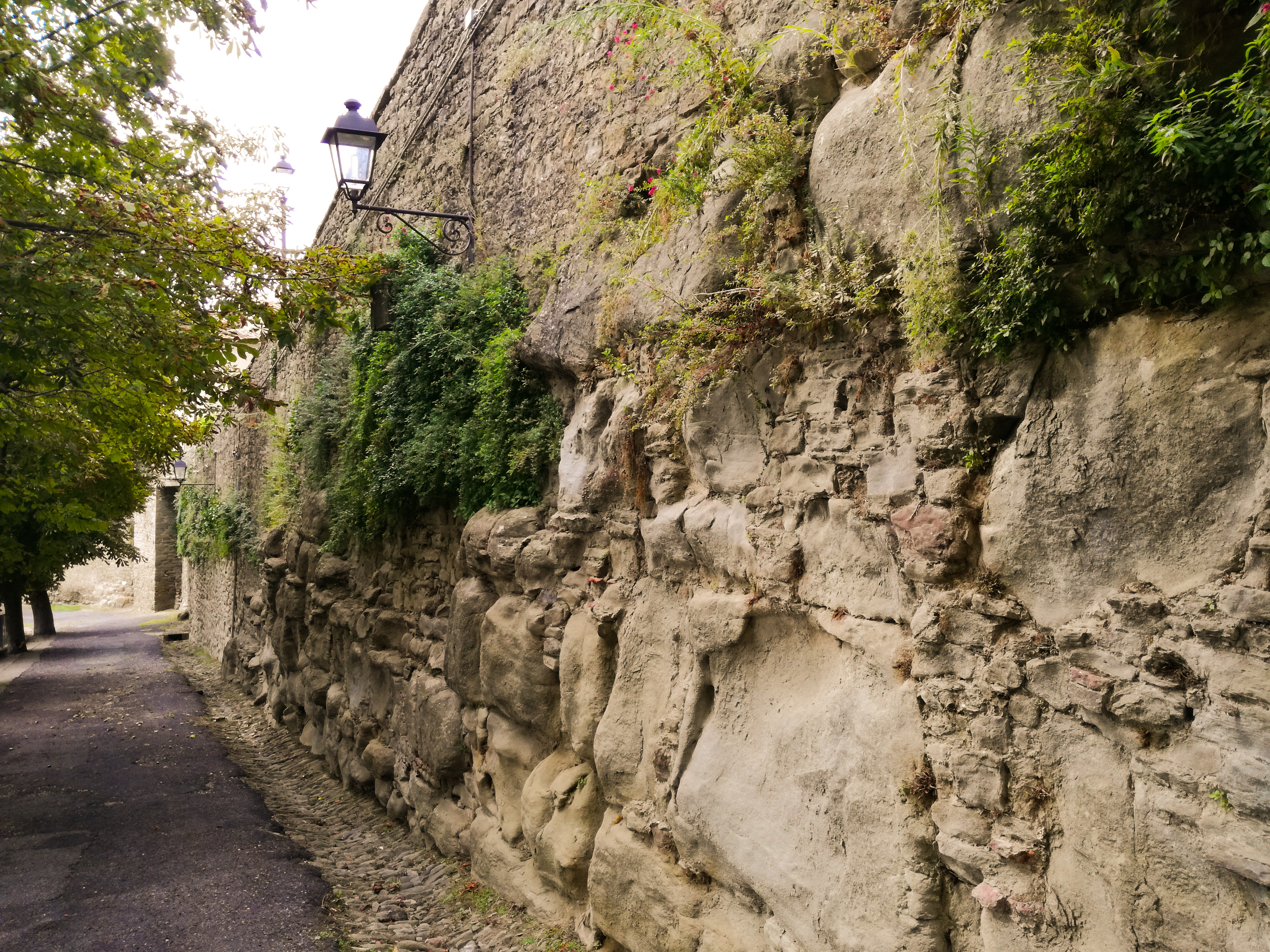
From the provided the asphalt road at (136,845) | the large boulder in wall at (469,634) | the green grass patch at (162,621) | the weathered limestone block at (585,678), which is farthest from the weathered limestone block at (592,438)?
the green grass patch at (162,621)

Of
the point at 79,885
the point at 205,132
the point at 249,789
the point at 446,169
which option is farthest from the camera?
the point at 249,789

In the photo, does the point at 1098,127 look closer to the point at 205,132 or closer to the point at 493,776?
the point at 493,776

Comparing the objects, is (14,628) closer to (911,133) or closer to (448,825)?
(448,825)

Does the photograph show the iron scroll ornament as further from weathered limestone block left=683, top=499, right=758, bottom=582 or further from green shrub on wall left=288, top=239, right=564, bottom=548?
weathered limestone block left=683, top=499, right=758, bottom=582

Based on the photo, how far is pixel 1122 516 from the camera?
1.94 m

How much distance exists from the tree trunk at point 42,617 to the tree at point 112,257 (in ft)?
47.3

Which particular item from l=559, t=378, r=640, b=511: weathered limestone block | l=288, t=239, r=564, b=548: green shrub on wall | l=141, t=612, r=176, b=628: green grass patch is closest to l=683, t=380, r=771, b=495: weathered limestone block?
l=559, t=378, r=640, b=511: weathered limestone block

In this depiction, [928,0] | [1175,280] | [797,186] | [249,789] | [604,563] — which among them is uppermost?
[928,0]

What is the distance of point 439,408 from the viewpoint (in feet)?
19.2

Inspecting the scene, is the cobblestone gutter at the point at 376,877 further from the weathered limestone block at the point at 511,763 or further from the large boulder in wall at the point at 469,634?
the large boulder in wall at the point at 469,634

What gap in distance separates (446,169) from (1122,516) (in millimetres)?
6026

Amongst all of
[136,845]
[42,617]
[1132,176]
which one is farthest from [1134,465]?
[42,617]

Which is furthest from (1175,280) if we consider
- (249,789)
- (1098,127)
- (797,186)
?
(249,789)

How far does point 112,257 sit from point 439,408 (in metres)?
2.10
